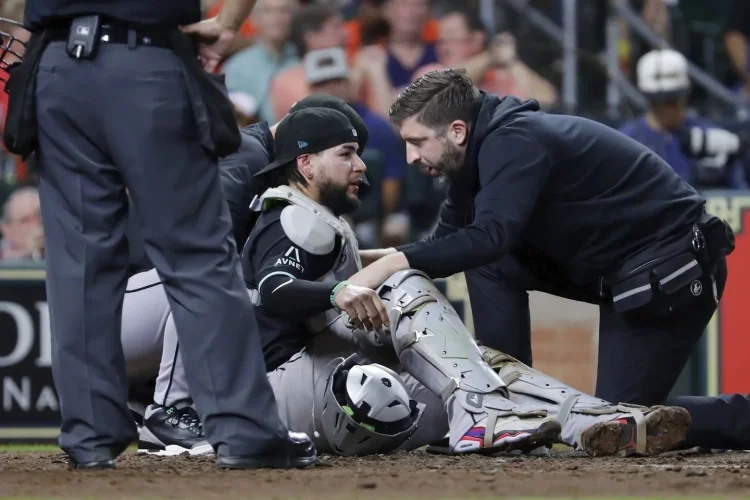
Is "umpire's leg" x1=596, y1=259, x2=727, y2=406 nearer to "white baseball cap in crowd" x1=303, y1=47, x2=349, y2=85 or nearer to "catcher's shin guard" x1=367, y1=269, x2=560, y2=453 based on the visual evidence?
"catcher's shin guard" x1=367, y1=269, x2=560, y2=453

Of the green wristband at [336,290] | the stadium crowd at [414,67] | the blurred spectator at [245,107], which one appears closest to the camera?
the green wristband at [336,290]

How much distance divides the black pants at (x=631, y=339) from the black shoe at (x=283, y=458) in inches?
58.4

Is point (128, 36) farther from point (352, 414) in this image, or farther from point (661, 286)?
point (661, 286)

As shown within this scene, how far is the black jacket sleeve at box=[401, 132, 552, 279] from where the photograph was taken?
451 centimetres

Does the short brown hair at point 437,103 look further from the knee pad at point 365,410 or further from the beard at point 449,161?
the knee pad at point 365,410

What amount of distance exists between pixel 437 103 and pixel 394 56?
14.1 feet

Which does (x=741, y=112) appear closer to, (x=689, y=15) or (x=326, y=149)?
(x=689, y=15)

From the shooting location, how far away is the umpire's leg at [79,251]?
12.3ft

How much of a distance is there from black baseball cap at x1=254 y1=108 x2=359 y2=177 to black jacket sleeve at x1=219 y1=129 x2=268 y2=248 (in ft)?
0.66

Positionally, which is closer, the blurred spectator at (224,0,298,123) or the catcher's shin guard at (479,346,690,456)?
the catcher's shin guard at (479,346,690,456)

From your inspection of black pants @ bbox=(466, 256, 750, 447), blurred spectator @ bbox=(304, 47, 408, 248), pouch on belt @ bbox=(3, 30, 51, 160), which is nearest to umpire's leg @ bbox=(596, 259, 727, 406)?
black pants @ bbox=(466, 256, 750, 447)

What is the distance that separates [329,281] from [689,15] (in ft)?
19.5

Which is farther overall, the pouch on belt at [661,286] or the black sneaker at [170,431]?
the pouch on belt at [661,286]

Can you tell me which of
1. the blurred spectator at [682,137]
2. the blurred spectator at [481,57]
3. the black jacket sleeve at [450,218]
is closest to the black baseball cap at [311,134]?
the black jacket sleeve at [450,218]
